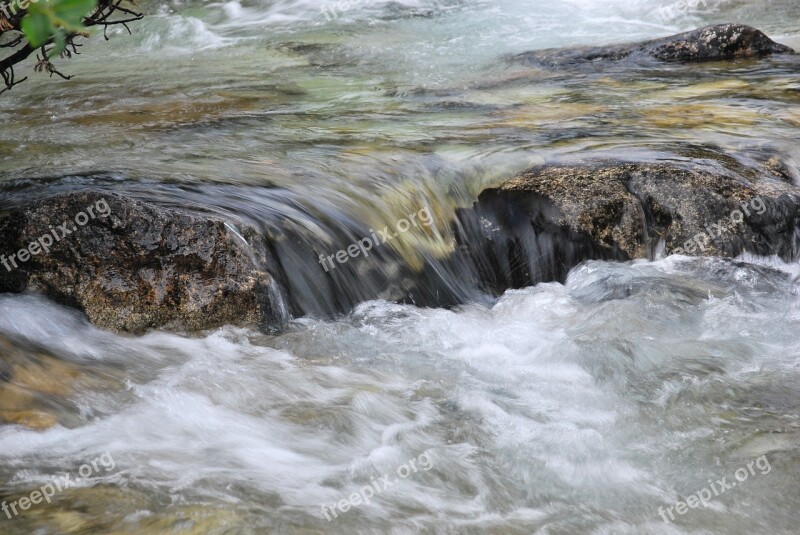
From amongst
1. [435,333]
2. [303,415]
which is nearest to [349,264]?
[435,333]

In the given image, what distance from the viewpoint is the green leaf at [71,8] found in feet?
4.56

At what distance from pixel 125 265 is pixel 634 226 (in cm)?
338

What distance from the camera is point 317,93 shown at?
913cm

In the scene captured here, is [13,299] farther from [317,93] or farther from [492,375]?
[317,93]

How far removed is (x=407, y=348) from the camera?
4742 mm

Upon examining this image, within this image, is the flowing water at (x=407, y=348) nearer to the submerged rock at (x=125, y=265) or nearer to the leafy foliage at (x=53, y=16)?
the submerged rock at (x=125, y=265)
